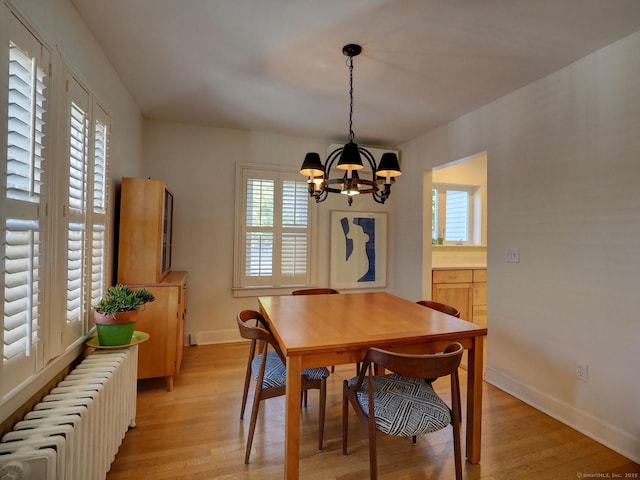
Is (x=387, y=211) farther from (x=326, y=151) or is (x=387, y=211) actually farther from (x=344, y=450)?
(x=344, y=450)

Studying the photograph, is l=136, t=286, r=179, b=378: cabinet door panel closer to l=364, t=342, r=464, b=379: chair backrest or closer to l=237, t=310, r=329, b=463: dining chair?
l=237, t=310, r=329, b=463: dining chair

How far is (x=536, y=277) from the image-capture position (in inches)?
97.8

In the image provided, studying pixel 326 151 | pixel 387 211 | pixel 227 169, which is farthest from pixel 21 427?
pixel 387 211

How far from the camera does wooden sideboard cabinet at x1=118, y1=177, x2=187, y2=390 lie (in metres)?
2.47

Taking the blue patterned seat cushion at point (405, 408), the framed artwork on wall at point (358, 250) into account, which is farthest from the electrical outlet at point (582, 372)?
the framed artwork on wall at point (358, 250)

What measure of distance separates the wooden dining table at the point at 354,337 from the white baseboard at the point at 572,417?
3.07ft

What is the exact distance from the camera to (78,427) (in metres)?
1.24

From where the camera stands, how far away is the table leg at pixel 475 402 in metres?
1.79

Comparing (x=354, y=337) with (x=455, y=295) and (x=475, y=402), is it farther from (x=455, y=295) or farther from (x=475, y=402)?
(x=455, y=295)

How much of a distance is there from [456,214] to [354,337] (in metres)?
3.83

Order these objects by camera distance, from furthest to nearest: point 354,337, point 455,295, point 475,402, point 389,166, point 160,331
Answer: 1. point 455,295
2. point 160,331
3. point 389,166
4. point 475,402
5. point 354,337

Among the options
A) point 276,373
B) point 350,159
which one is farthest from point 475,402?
point 350,159

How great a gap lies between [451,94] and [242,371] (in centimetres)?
315

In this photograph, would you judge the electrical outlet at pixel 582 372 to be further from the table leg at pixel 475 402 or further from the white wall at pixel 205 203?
the white wall at pixel 205 203
